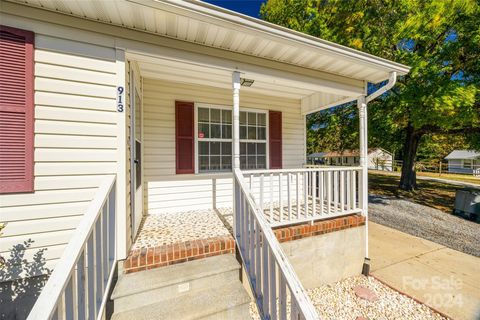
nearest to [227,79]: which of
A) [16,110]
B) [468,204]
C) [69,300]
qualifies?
[16,110]

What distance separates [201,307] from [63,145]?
2133 mm

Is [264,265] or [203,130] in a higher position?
[203,130]

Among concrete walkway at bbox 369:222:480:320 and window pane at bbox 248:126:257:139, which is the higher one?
window pane at bbox 248:126:257:139

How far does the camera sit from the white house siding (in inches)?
149

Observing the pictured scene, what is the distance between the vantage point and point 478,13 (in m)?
5.68

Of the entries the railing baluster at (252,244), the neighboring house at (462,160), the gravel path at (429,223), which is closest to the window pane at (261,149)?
the railing baluster at (252,244)

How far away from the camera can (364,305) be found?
2709 mm

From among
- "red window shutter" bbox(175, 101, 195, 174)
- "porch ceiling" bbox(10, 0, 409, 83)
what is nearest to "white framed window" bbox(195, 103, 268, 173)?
"red window shutter" bbox(175, 101, 195, 174)

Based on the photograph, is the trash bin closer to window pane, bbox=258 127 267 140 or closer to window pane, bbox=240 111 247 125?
window pane, bbox=258 127 267 140

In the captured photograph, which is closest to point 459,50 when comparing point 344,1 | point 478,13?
point 478,13

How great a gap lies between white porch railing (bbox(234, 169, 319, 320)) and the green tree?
17.3 feet

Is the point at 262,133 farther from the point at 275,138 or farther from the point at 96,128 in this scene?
the point at 96,128

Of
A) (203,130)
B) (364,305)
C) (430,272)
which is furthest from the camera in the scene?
(203,130)

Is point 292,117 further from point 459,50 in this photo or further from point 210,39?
point 459,50
